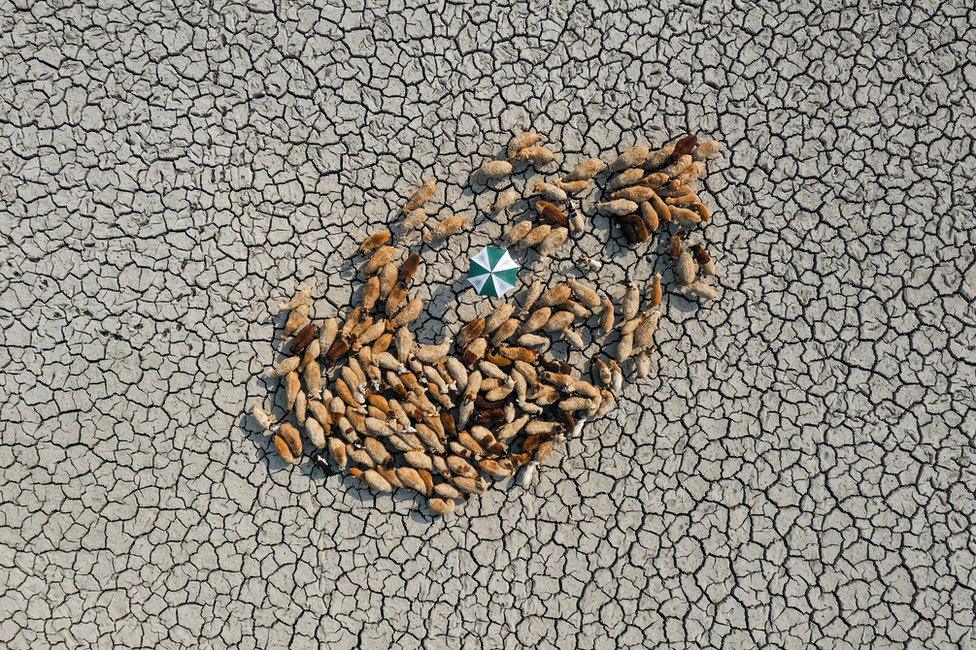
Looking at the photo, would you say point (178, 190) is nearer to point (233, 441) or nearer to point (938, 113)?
point (233, 441)

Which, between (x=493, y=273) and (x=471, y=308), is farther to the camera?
(x=471, y=308)

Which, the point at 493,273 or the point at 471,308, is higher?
the point at 493,273

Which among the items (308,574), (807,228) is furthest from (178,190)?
(807,228)

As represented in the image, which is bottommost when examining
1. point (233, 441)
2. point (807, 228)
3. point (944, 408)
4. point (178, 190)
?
point (233, 441)
